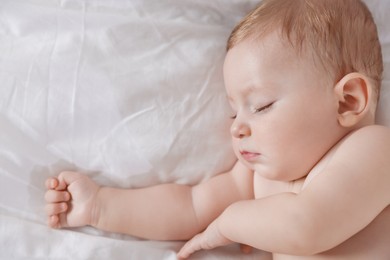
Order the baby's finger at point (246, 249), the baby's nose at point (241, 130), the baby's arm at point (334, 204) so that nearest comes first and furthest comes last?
the baby's arm at point (334, 204)
the baby's nose at point (241, 130)
the baby's finger at point (246, 249)

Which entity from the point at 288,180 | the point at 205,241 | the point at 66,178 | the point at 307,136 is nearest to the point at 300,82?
the point at 307,136

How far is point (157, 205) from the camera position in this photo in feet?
3.93

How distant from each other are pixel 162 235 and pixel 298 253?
12.5 inches

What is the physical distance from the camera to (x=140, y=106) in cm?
119

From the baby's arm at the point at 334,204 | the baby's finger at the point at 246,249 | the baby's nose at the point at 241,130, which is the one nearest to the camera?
the baby's arm at the point at 334,204

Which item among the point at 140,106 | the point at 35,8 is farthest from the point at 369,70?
the point at 35,8

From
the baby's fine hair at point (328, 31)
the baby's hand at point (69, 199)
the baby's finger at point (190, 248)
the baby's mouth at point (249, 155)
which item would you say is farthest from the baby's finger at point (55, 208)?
the baby's fine hair at point (328, 31)

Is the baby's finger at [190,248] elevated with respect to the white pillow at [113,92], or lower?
lower

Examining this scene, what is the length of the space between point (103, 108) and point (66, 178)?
0.16m

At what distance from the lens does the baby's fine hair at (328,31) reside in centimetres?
105

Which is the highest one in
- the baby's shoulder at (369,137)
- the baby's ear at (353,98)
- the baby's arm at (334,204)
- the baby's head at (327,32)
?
the baby's head at (327,32)

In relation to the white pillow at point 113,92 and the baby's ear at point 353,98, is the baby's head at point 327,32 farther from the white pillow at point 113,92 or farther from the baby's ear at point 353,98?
the white pillow at point 113,92

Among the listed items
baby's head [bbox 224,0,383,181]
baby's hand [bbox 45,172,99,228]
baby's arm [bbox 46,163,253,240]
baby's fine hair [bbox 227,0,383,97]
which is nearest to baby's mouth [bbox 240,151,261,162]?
baby's head [bbox 224,0,383,181]

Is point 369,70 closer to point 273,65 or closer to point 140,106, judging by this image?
point 273,65
